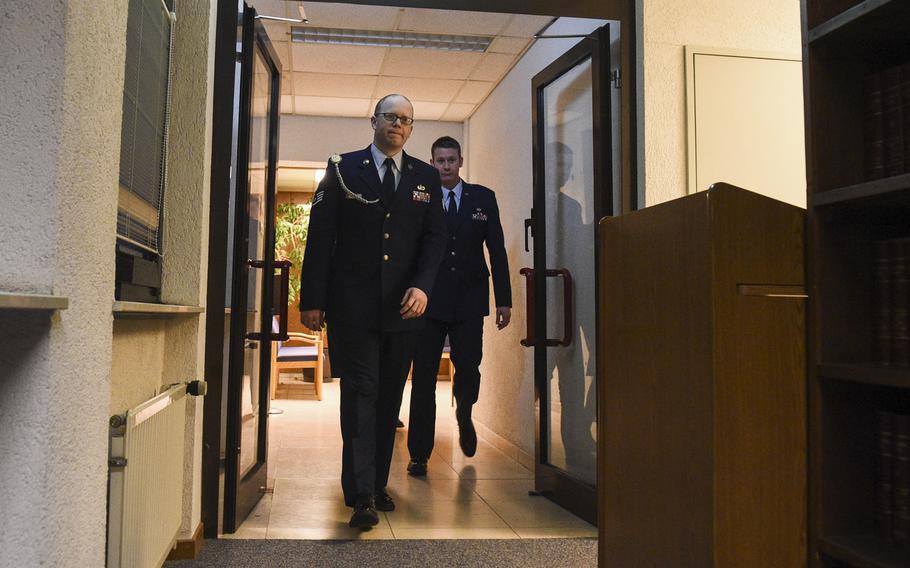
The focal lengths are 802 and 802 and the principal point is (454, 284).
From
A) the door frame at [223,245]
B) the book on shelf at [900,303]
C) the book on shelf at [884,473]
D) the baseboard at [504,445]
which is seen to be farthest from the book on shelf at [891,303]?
the baseboard at [504,445]

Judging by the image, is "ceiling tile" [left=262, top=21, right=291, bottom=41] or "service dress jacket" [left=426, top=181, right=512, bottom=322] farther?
"ceiling tile" [left=262, top=21, right=291, bottom=41]

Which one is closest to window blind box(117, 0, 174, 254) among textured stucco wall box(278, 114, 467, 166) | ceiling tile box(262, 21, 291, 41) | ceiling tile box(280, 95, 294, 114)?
ceiling tile box(262, 21, 291, 41)

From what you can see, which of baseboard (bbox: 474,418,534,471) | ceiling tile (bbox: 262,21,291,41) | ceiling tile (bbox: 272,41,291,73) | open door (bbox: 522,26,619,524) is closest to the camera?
open door (bbox: 522,26,619,524)

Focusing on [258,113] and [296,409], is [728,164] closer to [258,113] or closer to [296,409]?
[258,113]

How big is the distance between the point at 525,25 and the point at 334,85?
1.78 meters

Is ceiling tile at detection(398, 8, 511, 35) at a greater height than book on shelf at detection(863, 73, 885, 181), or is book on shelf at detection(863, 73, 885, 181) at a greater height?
ceiling tile at detection(398, 8, 511, 35)

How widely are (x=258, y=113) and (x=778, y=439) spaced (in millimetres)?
2082

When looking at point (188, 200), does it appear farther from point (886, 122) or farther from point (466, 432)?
Answer: point (466, 432)

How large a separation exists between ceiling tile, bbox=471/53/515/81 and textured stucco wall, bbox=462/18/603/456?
2.9 inches

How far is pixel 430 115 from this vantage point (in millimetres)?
6367

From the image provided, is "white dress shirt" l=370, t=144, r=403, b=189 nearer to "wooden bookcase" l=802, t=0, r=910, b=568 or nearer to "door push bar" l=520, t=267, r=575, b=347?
"door push bar" l=520, t=267, r=575, b=347

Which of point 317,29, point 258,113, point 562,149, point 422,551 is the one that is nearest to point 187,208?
point 258,113

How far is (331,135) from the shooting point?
6551mm

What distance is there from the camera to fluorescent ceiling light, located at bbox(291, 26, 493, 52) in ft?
14.9
